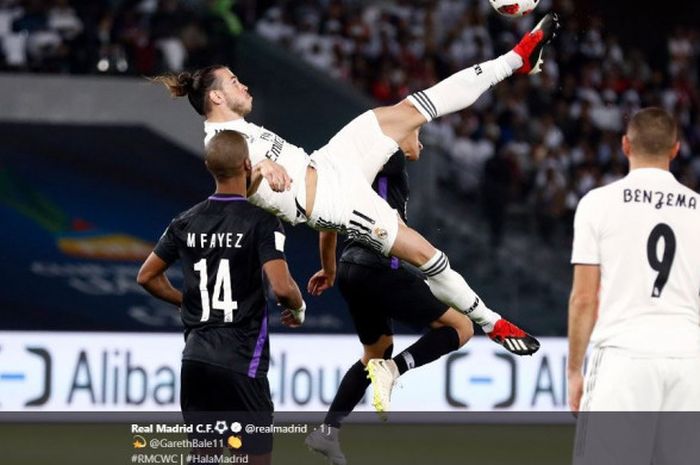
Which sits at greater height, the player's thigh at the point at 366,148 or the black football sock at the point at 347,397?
the player's thigh at the point at 366,148

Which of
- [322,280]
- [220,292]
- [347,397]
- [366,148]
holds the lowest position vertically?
[347,397]

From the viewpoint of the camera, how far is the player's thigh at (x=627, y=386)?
5.50 m

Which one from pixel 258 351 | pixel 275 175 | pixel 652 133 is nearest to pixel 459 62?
pixel 275 175

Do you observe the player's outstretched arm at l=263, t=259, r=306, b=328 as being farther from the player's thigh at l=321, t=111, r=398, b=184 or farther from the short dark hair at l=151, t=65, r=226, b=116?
the short dark hair at l=151, t=65, r=226, b=116

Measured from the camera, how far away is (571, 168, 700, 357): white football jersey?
5547mm

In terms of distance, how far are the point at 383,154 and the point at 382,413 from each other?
1.36m

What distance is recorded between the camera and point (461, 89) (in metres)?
7.87

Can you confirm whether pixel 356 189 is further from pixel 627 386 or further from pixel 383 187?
pixel 627 386

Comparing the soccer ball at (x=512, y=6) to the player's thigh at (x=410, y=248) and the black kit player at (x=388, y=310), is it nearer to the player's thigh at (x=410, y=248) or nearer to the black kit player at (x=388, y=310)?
the black kit player at (x=388, y=310)

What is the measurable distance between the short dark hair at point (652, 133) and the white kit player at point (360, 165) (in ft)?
6.48

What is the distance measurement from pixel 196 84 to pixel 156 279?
1.38 m

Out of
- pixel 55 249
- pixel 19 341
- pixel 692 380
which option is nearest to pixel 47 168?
pixel 55 249

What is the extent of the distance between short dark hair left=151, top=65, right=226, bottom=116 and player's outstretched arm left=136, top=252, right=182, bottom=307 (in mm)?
1241

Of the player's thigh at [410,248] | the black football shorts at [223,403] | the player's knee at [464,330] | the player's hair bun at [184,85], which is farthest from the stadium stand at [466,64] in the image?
the black football shorts at [223,403]
